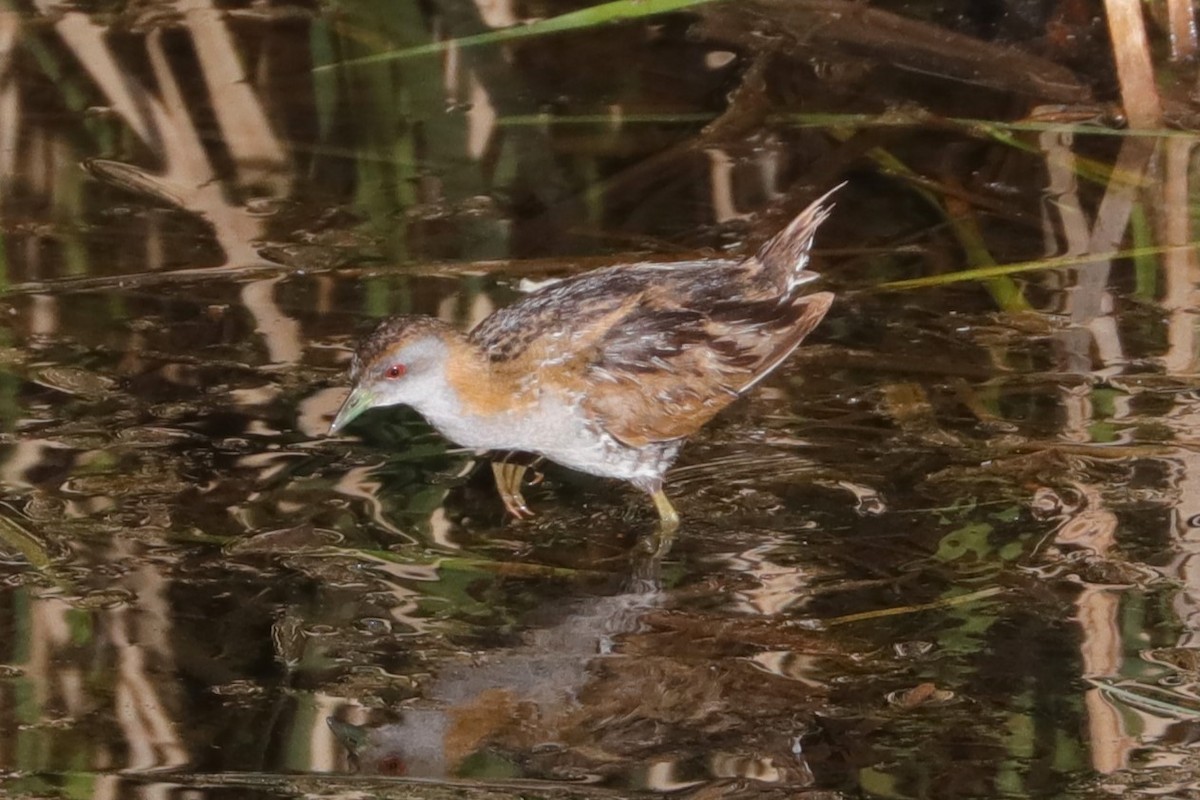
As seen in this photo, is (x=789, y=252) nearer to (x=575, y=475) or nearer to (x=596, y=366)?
(x=596, y=366)

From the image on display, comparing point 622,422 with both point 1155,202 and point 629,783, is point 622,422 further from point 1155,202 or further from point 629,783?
point 1155,202

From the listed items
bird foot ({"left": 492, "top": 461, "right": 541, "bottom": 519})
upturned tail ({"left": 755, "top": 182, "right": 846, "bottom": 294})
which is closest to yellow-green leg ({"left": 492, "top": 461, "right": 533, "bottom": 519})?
bird foot ({"left": 492, "top": 461, "right": 541, "bottom": 519})

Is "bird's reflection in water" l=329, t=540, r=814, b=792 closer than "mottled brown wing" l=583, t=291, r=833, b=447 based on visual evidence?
Yes

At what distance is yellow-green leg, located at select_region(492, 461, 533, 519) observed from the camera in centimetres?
525

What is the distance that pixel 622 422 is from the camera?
17.0 feet

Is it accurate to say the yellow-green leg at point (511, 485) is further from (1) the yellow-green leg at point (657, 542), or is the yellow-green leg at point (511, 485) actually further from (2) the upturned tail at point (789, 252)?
(2) the upturned tail at point (789, 252)

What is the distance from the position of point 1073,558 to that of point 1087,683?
0.59 meters

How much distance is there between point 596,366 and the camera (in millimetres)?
5309

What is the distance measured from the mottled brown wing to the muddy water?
0.23m

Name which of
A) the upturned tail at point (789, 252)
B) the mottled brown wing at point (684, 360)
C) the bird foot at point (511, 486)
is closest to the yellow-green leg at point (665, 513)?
the mottled brown wing at point (684, 360)

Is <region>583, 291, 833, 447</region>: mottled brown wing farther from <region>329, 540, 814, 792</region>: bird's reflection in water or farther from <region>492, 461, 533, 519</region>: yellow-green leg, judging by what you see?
<region>329, 540, 814, 792</region>: bird's reflection in water

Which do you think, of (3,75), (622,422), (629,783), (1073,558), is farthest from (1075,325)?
(3,75)

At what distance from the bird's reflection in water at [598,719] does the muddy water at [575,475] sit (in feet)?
0.04

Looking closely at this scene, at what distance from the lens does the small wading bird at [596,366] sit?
5207mm
